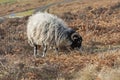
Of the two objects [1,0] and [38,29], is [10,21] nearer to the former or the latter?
[38,29]

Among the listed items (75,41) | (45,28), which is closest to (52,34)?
(45,28)

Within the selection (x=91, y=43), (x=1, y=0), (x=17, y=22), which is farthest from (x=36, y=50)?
(x=1, y=0)

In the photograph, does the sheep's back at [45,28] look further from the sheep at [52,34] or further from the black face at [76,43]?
the black face at [76,43]

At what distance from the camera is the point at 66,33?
18688mm

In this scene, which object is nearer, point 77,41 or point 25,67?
point 25,67

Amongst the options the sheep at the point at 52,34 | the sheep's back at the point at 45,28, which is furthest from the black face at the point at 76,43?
the sheep's back at the point at 45,28

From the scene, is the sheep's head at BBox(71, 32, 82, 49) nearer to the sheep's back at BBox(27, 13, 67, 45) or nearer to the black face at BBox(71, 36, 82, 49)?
the black face at BBox(71, 36, 82, 49)

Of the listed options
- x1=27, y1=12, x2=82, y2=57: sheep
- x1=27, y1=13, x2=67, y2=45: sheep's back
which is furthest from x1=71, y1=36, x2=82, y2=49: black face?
x1=27, y1=13, x2=67, y2=45: sheep's back

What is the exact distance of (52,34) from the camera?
18688mm

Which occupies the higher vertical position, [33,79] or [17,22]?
[33,79]

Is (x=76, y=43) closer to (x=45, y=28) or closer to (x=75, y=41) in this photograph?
(x=75, y=41)

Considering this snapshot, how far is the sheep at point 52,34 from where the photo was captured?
18531 mm

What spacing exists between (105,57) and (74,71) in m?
1.51

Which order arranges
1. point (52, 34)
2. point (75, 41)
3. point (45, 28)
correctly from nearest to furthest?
point (75, 41)
point (52, 34)
point (45, 28)
